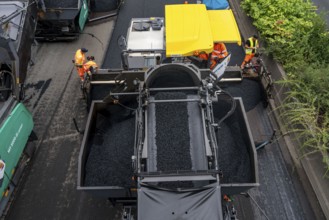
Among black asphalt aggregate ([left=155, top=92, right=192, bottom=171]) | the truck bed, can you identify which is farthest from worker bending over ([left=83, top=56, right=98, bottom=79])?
the truck bed

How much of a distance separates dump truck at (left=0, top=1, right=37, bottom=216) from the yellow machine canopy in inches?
120

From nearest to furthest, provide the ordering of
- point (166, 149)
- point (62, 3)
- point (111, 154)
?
point (166, 149)
point (111, 154)
point (62, 3)

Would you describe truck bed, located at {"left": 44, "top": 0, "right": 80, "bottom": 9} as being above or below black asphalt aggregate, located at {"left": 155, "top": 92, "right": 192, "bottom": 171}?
above

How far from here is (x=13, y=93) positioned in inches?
193

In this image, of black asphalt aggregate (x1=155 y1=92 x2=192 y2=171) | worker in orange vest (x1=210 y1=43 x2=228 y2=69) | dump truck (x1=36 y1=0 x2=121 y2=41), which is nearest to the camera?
black asphalt aggregate (x1=155 y1=92 x2=192 y2=171)

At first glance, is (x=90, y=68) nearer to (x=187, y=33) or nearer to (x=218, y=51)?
(x=187, y=33)

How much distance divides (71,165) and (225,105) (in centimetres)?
329

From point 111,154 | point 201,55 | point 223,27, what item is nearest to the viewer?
point 111,154

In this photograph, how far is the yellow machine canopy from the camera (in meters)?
5.94

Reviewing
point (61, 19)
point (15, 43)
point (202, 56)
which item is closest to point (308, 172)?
point (202, 56)

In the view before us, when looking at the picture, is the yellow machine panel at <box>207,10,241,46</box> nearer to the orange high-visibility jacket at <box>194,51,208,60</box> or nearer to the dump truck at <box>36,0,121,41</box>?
the orange high-visibility jacket at <box>194,51,208,60</box>

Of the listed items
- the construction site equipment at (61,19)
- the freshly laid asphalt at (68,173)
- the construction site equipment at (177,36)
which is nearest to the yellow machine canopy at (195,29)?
the construction site equipment at (177,36)

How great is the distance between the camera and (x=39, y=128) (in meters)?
6.10

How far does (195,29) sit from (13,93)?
3941 mm
